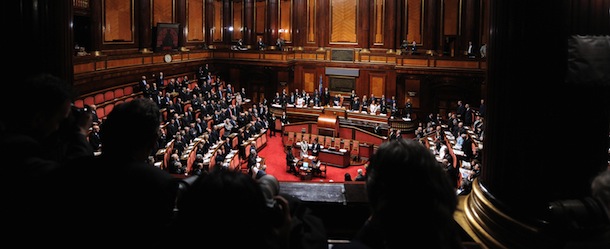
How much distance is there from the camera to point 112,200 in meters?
1.68

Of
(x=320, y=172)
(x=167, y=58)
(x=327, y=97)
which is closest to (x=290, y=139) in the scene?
(x=320, y=172)

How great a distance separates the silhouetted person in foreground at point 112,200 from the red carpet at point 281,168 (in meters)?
11.0

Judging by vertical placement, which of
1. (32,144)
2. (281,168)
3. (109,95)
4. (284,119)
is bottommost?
(281,168)

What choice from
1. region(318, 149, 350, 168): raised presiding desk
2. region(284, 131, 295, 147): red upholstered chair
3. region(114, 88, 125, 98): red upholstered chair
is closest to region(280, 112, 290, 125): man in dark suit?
region(284, 131, 295, 147): red upholstered chair

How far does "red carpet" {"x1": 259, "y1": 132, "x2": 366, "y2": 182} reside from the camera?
14038 mm

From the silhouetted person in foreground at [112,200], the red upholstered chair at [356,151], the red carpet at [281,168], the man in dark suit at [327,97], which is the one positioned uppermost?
the silhouetted person in foreground at [112,200]

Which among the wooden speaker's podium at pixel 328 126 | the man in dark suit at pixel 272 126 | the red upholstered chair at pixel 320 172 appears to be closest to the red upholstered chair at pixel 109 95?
the man in dark suit at pixel 272 126

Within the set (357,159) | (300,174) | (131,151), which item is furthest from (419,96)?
(131,151)

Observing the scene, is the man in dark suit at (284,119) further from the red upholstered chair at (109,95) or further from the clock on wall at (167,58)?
the red upholstered chair at (109,95)

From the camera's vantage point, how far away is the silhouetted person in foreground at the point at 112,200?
1.67 metres

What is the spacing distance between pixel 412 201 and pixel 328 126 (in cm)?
1623

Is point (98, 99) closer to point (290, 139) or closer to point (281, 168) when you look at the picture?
point (281, 168)

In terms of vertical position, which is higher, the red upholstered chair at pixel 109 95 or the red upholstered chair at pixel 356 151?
the red upholstered chair at pixel 109 95

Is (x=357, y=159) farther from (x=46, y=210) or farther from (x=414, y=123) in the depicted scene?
(x=46, y=210)
